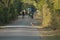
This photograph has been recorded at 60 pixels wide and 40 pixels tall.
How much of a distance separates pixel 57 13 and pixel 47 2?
407cm

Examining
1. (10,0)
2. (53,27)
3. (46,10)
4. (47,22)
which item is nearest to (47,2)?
(46,10)

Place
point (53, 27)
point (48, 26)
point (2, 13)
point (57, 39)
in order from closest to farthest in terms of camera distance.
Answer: point (57, 39)
point (53, 27)
point (48, 26)
point (2, 13)

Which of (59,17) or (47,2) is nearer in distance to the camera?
(59,17)

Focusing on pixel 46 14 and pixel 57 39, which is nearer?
pixel 57 39

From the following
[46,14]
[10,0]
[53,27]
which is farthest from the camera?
[10,0]

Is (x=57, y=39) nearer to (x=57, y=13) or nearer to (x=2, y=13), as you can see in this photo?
(x=57, y=13)

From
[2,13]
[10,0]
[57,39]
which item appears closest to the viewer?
[57,39]

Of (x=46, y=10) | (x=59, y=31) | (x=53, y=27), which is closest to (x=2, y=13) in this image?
(x=46, y=10)

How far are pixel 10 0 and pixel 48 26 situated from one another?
1694cm

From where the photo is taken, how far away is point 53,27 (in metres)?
17.8

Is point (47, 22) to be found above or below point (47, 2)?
below

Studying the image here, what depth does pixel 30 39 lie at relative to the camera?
13.4 m

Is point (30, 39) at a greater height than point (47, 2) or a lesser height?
lesser

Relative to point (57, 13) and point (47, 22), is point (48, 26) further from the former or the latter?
point (57, 13)
